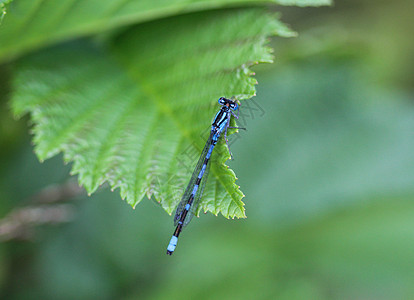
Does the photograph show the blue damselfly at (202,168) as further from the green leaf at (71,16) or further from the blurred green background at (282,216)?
the blurred green background at (282,216)

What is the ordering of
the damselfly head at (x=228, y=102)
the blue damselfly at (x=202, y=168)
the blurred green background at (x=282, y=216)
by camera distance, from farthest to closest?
1. the blurred green background at (x=282, y=216)
2. the damselfly head at (x=228, y=102)
3. the blue damselfly at (x=202, y=168)

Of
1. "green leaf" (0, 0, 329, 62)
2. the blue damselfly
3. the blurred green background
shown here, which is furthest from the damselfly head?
the blurred green background

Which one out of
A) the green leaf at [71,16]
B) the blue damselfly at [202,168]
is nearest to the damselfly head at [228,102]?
the blue damselfly at [202,168]

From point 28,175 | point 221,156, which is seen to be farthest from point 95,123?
point 28,175

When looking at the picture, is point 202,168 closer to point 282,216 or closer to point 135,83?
point 135,83

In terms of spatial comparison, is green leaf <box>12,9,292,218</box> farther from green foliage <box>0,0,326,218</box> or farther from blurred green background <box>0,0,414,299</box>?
blurred green background <box>0,0,414,299</box>

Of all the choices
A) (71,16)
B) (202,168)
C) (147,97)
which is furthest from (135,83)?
(202,168)

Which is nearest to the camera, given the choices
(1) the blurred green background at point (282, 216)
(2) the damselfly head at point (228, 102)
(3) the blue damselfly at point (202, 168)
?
(3) the blue damselfly at point (202, 168)
